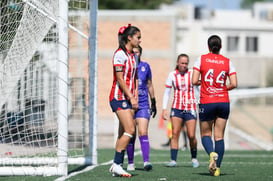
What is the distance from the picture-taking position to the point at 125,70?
945 centimetres

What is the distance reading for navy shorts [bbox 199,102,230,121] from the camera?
31.9 ft

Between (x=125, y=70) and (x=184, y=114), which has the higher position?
(x=125, y=70)

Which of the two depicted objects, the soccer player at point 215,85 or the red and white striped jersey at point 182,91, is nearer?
the soccer player at point 215,85

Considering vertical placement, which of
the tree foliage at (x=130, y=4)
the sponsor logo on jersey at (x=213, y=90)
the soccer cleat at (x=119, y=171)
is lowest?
the soccer cleat at (x=119, y=171)

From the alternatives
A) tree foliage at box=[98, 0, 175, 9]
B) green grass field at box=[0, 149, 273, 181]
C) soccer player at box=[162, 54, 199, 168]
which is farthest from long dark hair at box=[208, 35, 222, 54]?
tree foliage at box=[98, 0, 175, 9]

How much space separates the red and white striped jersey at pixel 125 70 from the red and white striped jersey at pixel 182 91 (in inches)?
94.6

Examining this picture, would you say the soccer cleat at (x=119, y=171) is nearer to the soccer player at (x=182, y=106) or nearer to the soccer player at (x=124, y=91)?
the soccer player at (x=124, y=91)

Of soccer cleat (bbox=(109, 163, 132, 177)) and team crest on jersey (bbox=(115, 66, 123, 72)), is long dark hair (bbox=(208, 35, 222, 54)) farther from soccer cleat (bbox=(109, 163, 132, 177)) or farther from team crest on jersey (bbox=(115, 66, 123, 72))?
soccer cleat (bbox=(109, 163, 132, 177))

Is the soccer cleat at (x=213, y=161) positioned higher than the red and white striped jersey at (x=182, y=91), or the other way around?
the red and white striped jersey at (x=182, y=91)

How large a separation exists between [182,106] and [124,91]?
2.76m

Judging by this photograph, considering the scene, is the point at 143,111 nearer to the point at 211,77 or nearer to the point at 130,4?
the point at 211,77

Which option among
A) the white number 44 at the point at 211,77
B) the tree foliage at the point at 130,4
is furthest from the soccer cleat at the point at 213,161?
the tree foliage at the point at 130,4

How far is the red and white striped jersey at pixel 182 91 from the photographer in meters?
11.8

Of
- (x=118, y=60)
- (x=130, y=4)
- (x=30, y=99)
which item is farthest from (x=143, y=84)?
(x=130, y=4)
